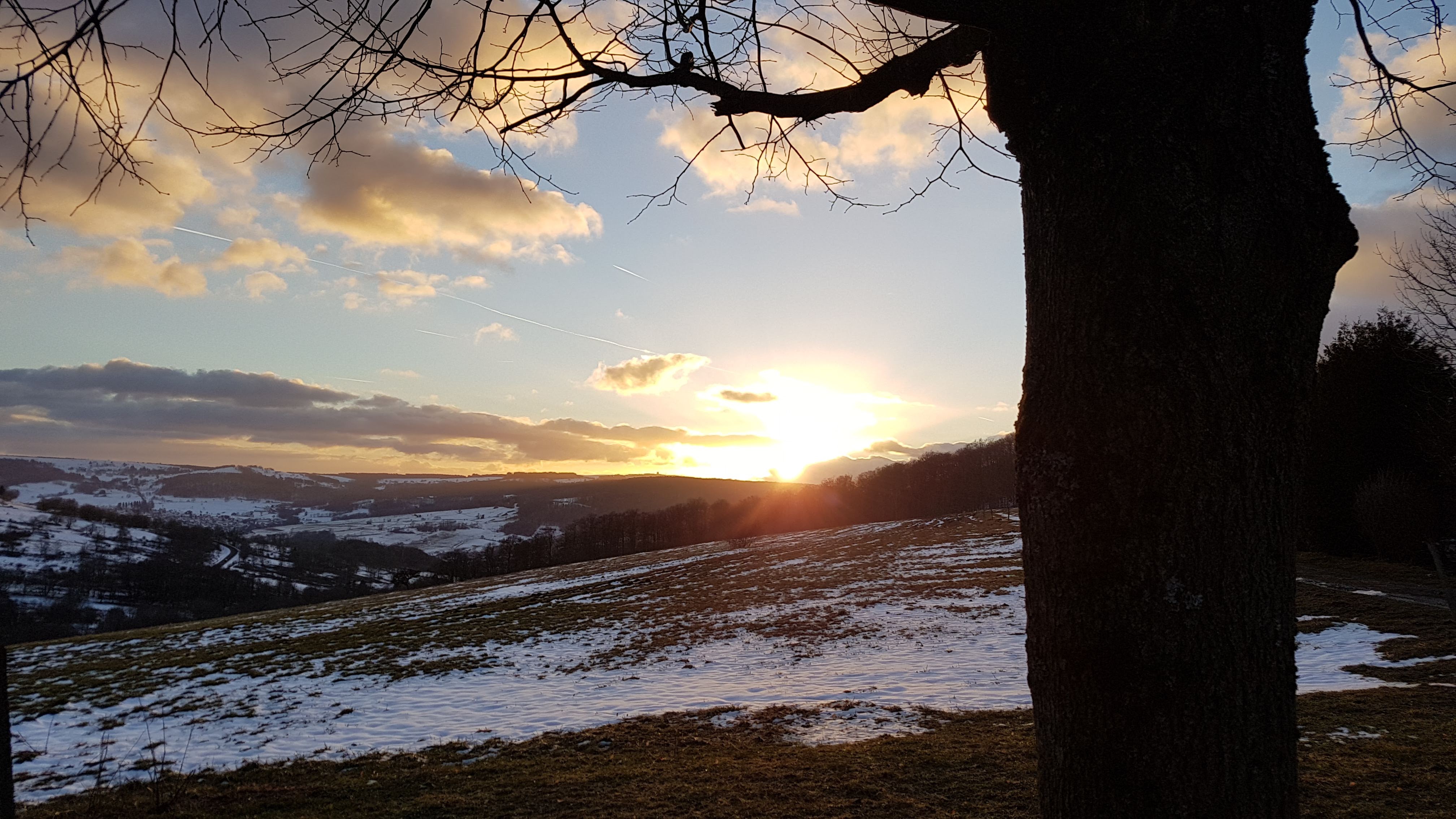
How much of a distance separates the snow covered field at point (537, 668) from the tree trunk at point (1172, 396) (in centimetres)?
775

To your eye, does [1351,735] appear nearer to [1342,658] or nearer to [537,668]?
[1342,658]

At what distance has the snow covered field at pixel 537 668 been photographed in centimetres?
1081

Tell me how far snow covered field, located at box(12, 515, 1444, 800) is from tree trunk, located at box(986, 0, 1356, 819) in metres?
7.75

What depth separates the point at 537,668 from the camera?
683 inches

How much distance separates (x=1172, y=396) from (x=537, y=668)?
60.2 feet

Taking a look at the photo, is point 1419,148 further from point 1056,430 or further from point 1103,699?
point 1103,699

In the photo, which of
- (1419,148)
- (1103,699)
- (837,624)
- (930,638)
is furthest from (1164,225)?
(837,624)

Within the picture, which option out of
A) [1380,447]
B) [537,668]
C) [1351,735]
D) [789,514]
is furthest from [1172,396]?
[789,514]

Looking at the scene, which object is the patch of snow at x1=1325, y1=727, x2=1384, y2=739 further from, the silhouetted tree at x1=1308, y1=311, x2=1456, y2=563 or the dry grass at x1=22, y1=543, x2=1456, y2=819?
the silhouetted tree at x1=1308, y1=311, x2=1456, y2=563

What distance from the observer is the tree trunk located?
1.45m

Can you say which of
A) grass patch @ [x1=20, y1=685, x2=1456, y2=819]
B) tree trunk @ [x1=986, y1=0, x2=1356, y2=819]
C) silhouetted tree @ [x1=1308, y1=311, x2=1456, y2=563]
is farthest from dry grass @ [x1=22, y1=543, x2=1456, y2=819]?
silhouetted tree @ [x1=1308, y1=311, x2=1456, y2=563]

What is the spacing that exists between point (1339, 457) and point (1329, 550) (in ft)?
12.9

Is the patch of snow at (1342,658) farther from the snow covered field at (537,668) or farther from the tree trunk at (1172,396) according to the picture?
the tree trunk at (1172,396)

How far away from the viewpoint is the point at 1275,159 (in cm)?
156
